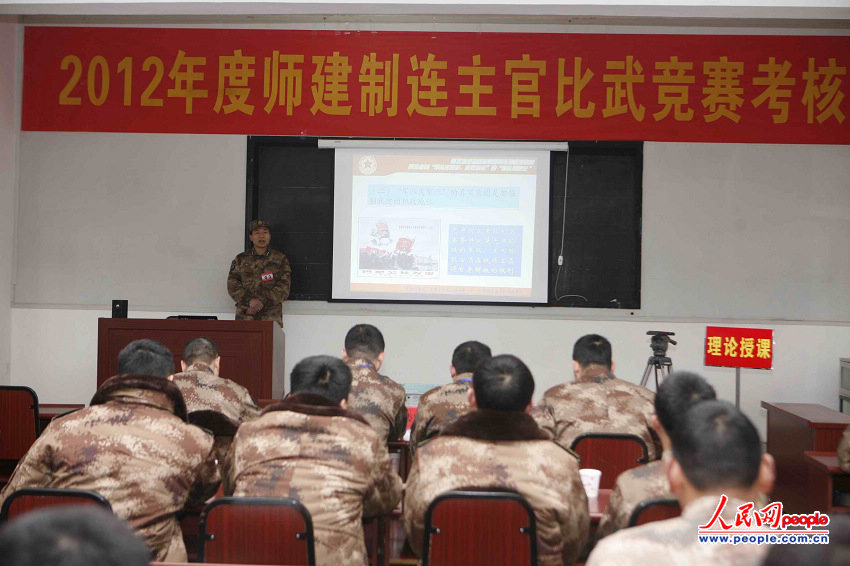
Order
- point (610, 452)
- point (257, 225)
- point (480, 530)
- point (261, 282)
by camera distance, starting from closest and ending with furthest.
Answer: point (480, 530) < point (610, 452) < point (261, 282) < point (257, 225)

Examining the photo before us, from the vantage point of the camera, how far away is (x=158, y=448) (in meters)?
2.33

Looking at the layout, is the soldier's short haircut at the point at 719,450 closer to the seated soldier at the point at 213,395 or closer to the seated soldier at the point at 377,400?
the seated soldier at the point at 377,400

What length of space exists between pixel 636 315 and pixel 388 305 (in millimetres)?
1994

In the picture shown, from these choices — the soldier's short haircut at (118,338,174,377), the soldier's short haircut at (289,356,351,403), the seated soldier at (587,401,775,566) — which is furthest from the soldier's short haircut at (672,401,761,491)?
the soldier's short haircut at (118,338,174,377)

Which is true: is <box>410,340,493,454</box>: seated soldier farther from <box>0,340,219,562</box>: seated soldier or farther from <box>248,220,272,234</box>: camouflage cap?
<box>248,220,272,234</box>: camouflage cap

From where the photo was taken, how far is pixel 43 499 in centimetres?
216

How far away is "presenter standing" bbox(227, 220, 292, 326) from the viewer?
20.0 feet

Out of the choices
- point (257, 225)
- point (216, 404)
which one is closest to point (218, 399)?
point (216, 404)

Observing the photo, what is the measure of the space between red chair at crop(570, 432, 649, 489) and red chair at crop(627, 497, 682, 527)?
0.96 meters

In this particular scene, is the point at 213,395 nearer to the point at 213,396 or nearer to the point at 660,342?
the point at 213,396

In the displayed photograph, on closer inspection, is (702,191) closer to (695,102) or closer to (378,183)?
(695,102)

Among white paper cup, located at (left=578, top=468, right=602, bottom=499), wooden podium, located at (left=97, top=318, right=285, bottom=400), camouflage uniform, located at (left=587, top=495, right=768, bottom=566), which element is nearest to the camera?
camouflage uniform, located at (left=587, top=495, right=768, bottom=566)

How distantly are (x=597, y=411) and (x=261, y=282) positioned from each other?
11.3ft

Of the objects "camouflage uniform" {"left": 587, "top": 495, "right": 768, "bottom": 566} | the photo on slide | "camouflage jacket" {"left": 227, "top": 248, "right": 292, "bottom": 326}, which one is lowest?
"camouflage uniform" {"left": 587, "top": 495, "right": 768, "bottom": 566}
